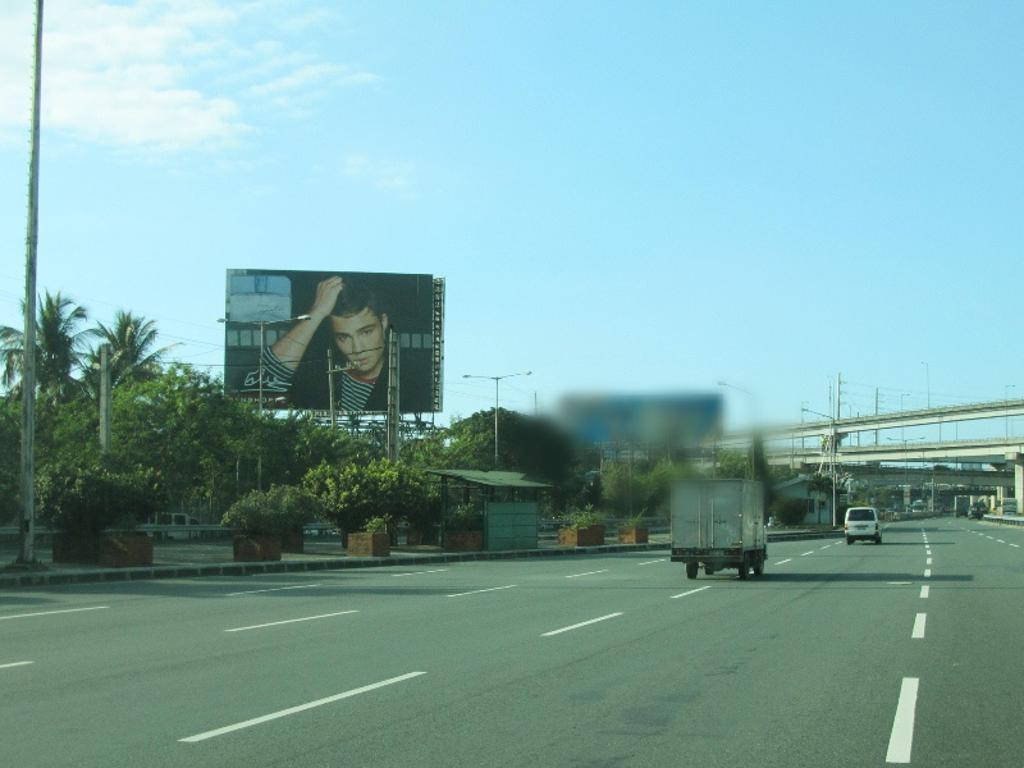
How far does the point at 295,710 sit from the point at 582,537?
40594mm

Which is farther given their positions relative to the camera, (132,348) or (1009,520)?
(1009,520)

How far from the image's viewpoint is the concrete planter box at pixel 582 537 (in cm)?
4968

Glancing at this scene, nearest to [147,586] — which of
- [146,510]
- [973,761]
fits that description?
[146,510]

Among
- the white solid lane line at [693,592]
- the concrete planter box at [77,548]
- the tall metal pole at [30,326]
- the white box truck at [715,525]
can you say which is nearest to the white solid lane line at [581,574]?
the white box truck at [715,525]

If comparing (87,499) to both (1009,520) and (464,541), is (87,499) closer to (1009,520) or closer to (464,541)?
(464,541)

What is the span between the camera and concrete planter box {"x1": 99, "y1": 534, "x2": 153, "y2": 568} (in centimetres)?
2972

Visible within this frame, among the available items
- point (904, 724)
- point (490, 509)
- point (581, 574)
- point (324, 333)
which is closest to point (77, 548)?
point (581, 574)

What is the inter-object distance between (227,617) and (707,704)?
10.1m

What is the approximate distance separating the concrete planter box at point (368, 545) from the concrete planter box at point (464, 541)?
5.32m

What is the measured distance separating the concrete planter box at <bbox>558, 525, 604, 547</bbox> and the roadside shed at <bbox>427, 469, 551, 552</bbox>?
10.8 feet

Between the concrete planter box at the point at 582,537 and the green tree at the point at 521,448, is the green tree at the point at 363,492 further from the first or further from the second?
the green tree at the point at 521,448

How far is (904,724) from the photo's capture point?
29.9 ft

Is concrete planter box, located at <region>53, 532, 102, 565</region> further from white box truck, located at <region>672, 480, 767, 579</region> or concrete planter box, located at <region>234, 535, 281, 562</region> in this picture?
white box truck, located at <region>672, 480, 767, 579</region>

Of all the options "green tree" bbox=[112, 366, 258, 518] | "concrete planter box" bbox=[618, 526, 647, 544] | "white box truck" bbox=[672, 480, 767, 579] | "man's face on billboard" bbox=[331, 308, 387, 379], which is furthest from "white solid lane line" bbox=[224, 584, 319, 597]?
"man's face on billboard" bbox=[331, 308, 387, 379]
